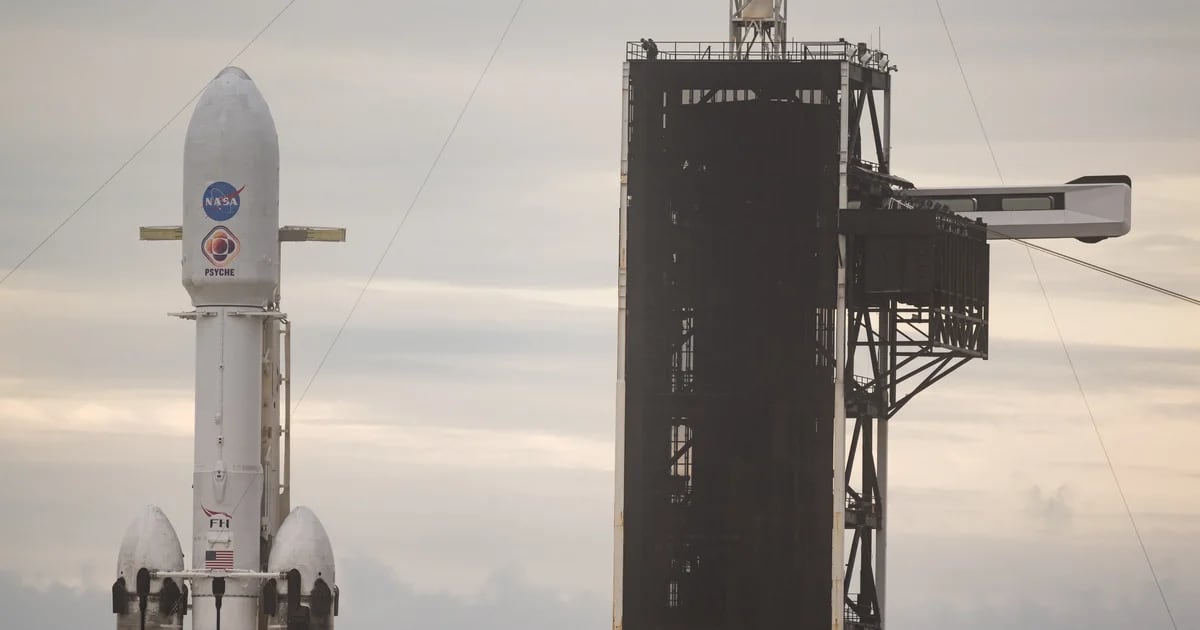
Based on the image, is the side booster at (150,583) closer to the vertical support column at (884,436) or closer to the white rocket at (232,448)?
the white rocket at (232,448)

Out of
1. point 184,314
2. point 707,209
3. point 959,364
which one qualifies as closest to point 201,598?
point 184,314

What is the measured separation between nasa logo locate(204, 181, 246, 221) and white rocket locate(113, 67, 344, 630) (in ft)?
0.11

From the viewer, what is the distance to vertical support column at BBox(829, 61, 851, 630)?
4309 inches

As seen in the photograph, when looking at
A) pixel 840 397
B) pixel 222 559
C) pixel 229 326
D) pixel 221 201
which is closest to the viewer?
pixel 222 559

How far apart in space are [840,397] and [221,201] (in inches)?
943

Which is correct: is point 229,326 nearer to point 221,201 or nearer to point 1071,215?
point 221,201

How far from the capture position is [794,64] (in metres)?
111

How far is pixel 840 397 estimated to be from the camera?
111 m

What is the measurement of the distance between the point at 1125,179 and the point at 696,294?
58.0ft

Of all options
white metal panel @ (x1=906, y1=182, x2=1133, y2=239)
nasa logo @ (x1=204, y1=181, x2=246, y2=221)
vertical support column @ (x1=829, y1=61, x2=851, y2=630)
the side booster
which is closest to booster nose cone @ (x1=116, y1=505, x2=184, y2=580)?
the side booster

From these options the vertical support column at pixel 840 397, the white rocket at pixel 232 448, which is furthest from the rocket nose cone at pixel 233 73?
the vertical support column at pixel 840 397

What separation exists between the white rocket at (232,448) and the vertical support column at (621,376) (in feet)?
39.8

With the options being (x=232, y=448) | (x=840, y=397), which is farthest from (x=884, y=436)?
(x=232, y=448)

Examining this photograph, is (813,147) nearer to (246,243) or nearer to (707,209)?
(707,209)
